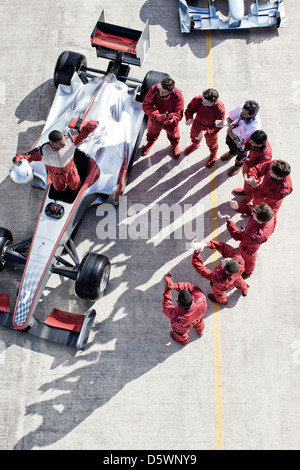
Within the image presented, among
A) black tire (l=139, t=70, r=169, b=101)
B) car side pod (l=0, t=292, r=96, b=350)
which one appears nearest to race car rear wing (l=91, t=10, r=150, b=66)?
black tire (l=139, t=70, r=169, b=101)

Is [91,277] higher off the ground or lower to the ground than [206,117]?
lower

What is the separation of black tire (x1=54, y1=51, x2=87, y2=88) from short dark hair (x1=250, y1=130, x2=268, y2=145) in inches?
121

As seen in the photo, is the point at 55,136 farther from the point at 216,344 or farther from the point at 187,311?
the point at 216,344

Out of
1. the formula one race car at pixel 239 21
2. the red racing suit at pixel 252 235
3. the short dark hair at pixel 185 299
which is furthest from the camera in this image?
the formula one race car at pixel 239 21

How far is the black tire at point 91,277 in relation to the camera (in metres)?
5.88

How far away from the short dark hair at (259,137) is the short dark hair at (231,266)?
1.52 meters

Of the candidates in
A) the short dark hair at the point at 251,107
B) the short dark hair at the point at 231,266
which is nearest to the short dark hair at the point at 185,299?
the short dark hair at the point at 231,266

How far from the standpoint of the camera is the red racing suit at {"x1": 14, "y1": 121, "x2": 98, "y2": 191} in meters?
5.40

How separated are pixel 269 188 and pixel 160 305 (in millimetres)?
2196

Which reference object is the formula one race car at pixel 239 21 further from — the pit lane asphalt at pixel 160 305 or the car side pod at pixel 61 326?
the car side pod at pixel 61 326

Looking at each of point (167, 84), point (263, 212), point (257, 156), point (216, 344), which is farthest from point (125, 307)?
point (167, 84)

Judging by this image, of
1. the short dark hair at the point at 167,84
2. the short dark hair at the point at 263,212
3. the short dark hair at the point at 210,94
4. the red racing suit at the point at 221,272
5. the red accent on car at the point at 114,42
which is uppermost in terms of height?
the red accent on car at the point at 114,42

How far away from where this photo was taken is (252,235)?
554 cm

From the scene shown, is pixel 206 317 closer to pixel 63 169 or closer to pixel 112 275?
pixel 112 275
